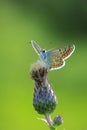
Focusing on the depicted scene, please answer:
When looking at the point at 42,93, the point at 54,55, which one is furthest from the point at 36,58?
the point at 42,93

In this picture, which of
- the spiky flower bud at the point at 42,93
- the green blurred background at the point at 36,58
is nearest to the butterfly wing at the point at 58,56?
the spiky flower bud at the point at 42,93

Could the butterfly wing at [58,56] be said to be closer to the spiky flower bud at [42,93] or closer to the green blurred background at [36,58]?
the spiky flower bud at [42,93]

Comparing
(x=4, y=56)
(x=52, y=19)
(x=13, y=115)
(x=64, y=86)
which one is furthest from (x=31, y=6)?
(x=13, y=115)

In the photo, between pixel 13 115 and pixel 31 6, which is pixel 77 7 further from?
pixel 13 115

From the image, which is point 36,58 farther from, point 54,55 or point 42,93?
point 42,93

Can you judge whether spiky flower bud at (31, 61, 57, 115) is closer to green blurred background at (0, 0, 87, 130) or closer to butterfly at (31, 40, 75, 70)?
butterfly at (31, 40, 75, 70)

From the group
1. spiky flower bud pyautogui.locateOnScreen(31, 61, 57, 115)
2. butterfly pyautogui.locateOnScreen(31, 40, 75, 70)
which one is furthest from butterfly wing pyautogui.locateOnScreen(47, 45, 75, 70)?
spiky flower bud pyautogui.locateOnScreen(31, 61, 57, 115)

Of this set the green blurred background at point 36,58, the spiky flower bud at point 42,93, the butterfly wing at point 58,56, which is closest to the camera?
the spiky flower bud at point 42,93
